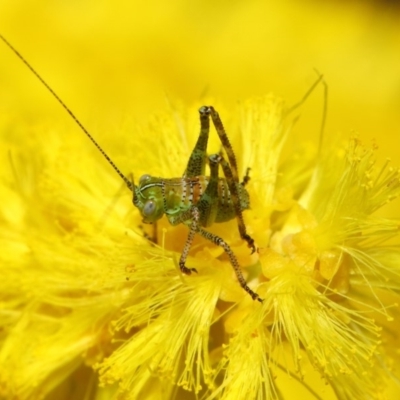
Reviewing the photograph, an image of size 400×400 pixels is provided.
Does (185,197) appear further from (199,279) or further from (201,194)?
(199,279)

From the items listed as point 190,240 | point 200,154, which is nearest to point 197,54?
point 200,154

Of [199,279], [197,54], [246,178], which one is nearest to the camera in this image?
[199,279]

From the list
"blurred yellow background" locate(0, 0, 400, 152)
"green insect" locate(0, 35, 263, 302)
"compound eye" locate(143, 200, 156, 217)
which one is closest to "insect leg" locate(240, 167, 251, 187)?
"green insect" locate(0, 35, 263, 302)

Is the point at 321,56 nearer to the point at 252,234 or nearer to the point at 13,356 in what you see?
the point at 252,234

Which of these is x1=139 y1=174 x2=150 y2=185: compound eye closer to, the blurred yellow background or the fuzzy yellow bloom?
the fuzzy yellow bloom

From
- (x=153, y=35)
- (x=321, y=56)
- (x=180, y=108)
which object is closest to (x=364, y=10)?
(x=321, y=56)

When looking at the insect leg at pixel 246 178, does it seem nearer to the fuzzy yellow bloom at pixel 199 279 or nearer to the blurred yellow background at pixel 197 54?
the fuzzy yellow bloom at pixel 199 279
